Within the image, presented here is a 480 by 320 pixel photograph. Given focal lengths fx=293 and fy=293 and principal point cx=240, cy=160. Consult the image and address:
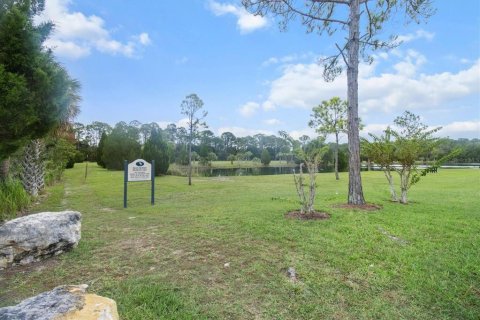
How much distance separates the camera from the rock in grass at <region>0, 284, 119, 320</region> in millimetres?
1955

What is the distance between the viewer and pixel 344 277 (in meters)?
3.45

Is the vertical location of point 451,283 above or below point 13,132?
below

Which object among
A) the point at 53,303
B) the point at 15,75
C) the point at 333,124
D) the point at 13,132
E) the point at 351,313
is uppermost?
the point at 333,124

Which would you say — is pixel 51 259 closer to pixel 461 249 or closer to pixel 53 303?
pixel 53 303

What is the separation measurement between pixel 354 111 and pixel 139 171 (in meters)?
6.84

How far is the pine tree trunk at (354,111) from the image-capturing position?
7512 mm

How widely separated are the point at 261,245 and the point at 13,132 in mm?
3875

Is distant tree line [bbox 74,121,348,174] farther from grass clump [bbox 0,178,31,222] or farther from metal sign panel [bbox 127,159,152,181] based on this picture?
grass clump [bbox 0,178,31,222]

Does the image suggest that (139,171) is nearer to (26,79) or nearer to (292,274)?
(26,79)

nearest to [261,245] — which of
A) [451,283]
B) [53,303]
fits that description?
[451,283]

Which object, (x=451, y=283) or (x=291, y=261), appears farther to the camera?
(x=291, y=261)

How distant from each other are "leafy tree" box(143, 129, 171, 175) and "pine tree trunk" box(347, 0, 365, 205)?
64.9ft

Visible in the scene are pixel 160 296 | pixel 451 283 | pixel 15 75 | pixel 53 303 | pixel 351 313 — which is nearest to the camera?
pixel 53 303

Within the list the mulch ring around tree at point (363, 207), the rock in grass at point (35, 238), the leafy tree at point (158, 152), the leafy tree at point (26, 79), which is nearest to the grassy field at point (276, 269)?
the rock in grass at point (35, 238)
